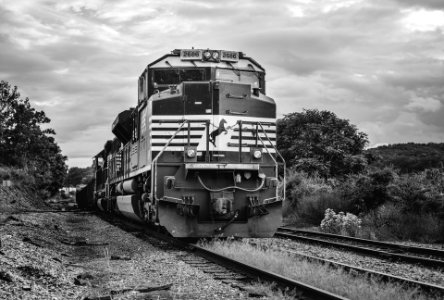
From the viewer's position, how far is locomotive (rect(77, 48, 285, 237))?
31.1 ft

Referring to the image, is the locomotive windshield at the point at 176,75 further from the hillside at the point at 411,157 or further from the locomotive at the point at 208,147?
the hillside at the point at 411,157

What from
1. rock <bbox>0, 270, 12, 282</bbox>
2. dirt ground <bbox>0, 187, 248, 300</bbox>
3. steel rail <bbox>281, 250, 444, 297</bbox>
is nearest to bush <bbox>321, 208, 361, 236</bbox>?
dirt ground <bbox>0, 187, 248, 300</bbox>

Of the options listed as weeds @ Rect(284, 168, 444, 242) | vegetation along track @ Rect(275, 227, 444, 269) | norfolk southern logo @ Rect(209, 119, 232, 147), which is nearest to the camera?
vegetation along track @ Rect(275, 227, 444, 269)

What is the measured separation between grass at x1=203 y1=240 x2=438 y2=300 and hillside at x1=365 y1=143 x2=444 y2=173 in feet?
59.4

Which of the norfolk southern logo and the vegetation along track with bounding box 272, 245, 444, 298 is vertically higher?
the norfolk southern logo

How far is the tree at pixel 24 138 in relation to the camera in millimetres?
52000

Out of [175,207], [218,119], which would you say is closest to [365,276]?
[175,207]

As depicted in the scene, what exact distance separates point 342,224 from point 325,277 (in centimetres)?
762

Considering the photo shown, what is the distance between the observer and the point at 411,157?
3525 cm

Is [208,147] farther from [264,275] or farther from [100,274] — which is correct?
[264,275]

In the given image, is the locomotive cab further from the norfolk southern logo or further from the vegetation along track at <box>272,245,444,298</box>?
the vegetation along track at <box>272,245,444,298</box>

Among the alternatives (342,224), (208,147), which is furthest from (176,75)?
(342,224)

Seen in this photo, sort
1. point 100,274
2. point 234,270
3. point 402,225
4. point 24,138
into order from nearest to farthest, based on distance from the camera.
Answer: point 100,274, point 234,270, point 402,225, point 24,138

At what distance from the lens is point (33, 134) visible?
53.8 meters
